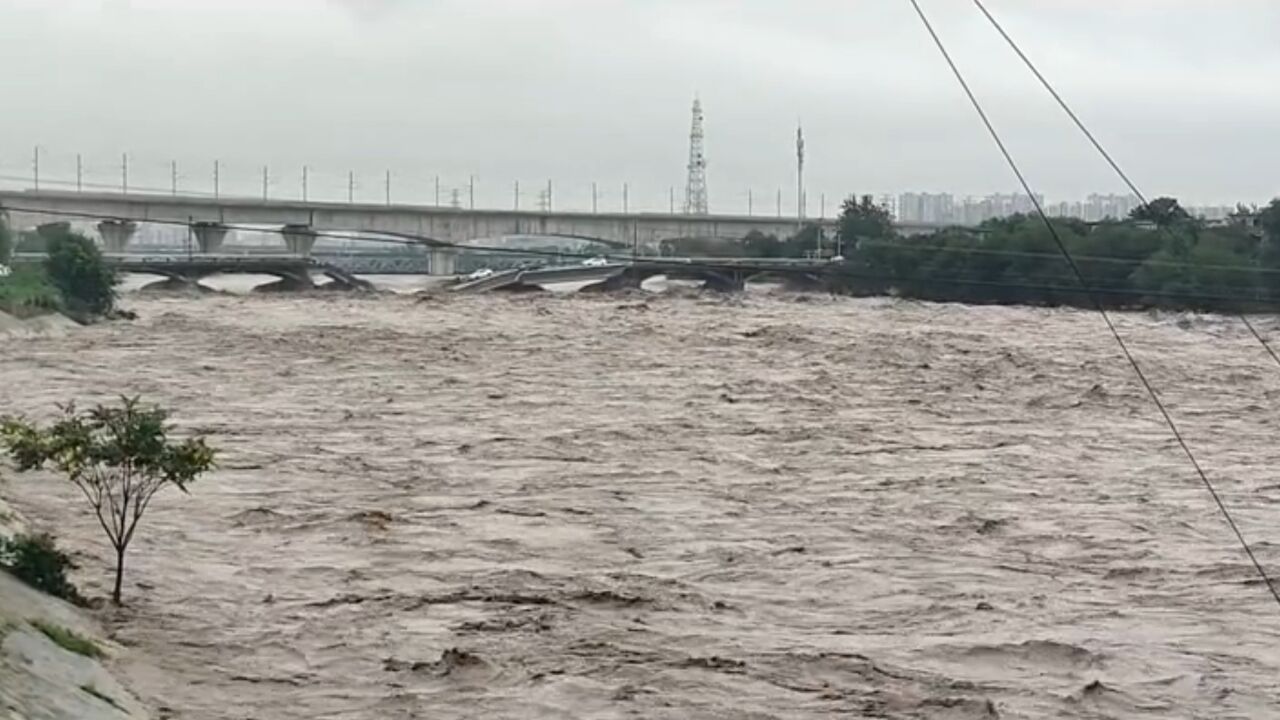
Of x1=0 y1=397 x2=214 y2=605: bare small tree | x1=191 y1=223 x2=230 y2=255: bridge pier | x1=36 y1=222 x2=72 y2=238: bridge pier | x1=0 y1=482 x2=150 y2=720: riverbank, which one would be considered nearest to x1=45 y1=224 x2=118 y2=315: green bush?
x1=36 y1=222 x2=72 y2=238: bridge pier

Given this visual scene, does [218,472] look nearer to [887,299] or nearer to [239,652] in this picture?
[239,652]

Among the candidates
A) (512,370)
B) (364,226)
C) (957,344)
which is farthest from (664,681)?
(364,226)

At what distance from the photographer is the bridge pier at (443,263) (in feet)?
247

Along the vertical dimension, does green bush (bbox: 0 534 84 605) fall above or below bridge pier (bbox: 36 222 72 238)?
below

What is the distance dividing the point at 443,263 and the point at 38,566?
62042 mm

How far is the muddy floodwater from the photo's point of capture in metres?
13.8

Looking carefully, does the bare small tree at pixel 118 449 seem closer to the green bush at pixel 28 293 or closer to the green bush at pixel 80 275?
the green bush at pixel 28 293

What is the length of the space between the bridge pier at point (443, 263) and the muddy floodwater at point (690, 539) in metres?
31.0

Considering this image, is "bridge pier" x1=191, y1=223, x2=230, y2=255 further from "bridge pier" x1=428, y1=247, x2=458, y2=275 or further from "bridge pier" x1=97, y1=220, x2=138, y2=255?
"bridge pier" x1=428, y1=247, x2=458, y2=275

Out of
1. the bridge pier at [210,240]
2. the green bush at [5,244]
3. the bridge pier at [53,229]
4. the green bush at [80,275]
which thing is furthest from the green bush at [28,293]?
the bridge pier at [210,240]

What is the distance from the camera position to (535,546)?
19.6m

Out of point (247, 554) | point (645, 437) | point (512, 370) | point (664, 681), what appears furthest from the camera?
point (512, 370)

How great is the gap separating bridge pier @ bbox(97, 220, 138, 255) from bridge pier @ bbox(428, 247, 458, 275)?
16.5 metres

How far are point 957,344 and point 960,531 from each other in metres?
27.9
